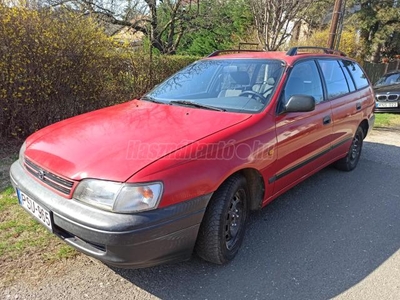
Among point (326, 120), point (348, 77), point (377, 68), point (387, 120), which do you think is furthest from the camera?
point (377, 68)

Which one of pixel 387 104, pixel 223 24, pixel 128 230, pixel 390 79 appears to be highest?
pixel 223 24

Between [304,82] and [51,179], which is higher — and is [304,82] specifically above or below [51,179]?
above

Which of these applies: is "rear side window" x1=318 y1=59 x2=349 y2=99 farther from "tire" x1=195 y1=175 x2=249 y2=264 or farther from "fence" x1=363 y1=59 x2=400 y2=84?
"fence" x1=363 y1=59 x2=400 y2=84

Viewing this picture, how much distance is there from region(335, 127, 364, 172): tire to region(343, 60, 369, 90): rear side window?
657 mm

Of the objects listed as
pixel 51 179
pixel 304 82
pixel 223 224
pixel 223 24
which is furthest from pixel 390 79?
pixel 51 179

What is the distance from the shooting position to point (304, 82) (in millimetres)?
3426

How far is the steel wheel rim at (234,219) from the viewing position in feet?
8.34

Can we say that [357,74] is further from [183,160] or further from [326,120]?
[183,160]

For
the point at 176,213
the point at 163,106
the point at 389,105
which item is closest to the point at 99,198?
the point at 176,213

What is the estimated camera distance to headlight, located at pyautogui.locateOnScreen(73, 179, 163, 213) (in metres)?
1.92

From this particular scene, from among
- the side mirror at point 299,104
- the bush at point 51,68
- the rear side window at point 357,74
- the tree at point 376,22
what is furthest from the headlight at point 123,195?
the tree at point 376,22

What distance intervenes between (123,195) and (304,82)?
2391 millimetres

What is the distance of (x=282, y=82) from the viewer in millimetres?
3057

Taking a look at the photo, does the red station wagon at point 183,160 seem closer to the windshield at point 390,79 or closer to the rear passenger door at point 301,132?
the rear passenger door at point 301,132
